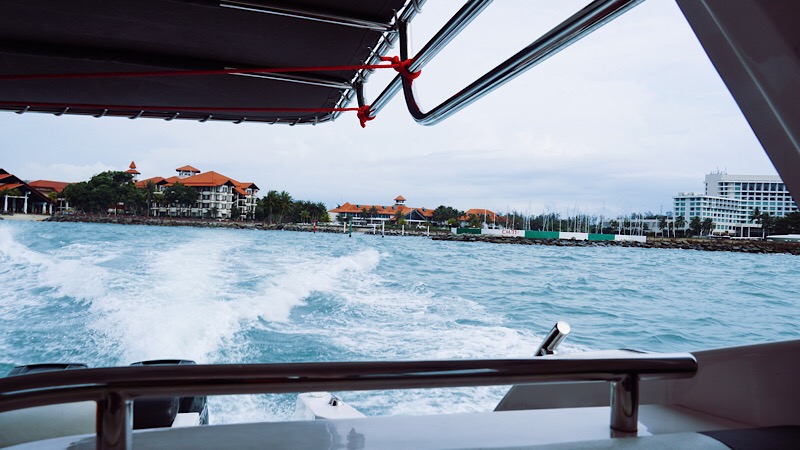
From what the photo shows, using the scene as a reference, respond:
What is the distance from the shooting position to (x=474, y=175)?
36.6 metres

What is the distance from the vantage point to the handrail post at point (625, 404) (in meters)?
0.70

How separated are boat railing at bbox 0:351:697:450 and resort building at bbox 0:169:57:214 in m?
36.4

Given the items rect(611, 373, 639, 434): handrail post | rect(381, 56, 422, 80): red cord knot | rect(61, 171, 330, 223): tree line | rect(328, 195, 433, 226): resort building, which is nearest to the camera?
rect(611, 373, 639, 434): handrail post

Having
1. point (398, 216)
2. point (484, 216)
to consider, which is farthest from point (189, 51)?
point (398, 216)

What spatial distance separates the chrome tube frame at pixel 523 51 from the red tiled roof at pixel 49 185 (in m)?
41.2

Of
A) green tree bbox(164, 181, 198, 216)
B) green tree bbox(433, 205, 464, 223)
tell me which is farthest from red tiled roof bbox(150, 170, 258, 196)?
green tree bbox(433, 205, 464, 223)

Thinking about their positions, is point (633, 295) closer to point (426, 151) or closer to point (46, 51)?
point (46, 51)

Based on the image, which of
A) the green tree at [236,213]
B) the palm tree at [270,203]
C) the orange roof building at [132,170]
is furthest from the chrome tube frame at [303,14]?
the orange roof building at [132,170]

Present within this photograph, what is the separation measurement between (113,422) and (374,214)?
40.6 metres

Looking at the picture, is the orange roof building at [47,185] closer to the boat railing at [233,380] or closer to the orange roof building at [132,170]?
the orange roof building at [132,170]

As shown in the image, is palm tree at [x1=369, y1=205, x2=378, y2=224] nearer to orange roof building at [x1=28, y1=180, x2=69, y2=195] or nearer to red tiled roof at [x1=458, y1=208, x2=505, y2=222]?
red tiled roof at [x1=458, y1=208, x2=505, y2=222]

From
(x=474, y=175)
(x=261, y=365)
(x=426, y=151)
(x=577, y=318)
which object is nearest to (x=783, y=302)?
(x=577, y=318)

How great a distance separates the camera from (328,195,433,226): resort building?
128ft

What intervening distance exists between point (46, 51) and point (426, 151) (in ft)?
129
